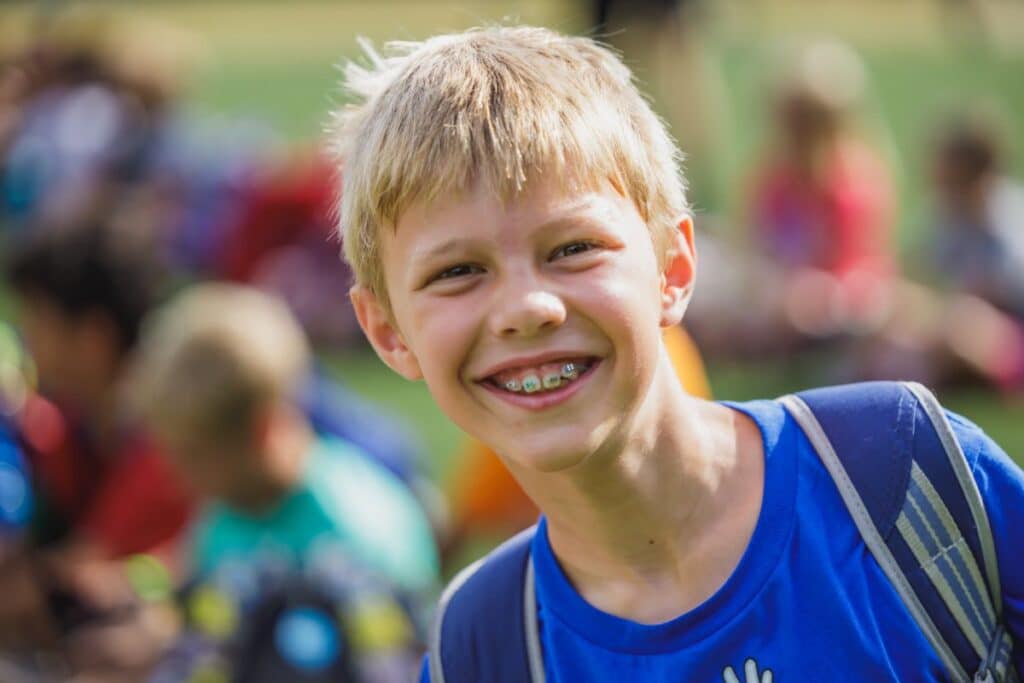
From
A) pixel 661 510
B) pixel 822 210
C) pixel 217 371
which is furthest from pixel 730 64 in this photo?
pixel 661 510

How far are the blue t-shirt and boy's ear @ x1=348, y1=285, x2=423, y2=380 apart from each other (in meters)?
0.40

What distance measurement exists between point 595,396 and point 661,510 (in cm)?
23

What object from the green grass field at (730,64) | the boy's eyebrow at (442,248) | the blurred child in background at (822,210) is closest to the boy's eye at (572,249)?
the boy's eyebrow at (442,248)

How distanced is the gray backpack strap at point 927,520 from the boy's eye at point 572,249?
43 cm

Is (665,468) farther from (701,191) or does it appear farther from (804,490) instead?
(701,191)

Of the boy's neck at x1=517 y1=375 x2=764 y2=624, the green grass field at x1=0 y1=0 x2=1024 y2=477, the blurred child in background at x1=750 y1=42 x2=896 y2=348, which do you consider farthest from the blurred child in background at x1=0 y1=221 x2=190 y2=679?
the blurred child in background at x1=750 y1=42 x2=896 y2=348

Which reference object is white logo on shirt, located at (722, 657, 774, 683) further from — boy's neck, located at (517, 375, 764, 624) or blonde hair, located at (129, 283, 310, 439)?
blonde hair, located at (129, 283, 310, 439)

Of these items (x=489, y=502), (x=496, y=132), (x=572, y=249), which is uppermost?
(x=496, y=132)

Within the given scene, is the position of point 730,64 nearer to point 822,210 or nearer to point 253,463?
point 822,210

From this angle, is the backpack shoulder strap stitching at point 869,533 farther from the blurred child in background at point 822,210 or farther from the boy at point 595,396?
the blurred child in background at point 822,210

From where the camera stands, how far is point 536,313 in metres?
1.82

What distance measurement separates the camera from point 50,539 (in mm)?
4980

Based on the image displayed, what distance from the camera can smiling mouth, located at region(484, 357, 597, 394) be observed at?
188 centimetres

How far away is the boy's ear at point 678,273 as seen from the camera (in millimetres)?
2043
